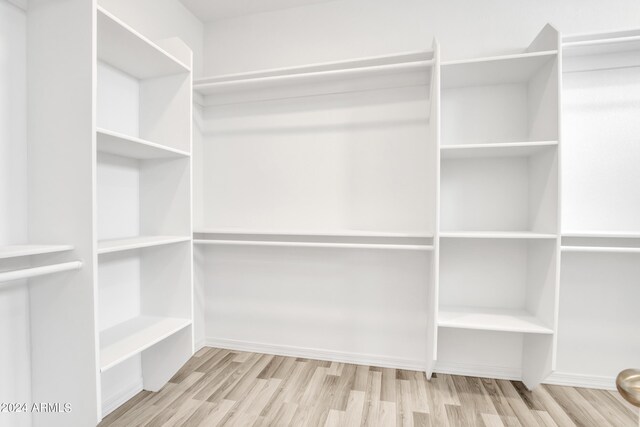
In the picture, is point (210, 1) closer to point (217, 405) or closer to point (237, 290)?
point (237, 290)

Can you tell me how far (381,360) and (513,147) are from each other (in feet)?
5.08

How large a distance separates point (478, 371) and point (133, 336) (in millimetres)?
2025

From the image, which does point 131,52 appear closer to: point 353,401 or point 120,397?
point 120,397

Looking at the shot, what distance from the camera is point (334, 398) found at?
5.74 ft

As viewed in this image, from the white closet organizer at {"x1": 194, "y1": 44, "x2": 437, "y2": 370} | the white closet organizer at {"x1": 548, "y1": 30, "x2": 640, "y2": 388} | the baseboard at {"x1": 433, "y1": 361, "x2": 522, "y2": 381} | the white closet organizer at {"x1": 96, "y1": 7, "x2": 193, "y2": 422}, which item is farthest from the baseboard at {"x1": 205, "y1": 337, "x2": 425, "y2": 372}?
the white closet organizer at {"x1": 548, "y1": 30, "x2": 640, "y2": 388}

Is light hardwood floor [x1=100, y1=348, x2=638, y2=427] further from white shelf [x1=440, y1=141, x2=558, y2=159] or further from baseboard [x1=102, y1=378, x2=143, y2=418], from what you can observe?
white shelf [x1=440, y1=141, x2=558, y2=159]

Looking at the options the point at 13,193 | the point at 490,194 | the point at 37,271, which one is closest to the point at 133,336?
the point at 37,271

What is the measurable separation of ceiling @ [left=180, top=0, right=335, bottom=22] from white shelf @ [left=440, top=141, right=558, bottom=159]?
1.39 metres

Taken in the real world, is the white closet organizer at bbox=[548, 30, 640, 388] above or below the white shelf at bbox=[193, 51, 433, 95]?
below

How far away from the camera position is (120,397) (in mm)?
1716

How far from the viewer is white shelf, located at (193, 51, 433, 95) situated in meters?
1.85

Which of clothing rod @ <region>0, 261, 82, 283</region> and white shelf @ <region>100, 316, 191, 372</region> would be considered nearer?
clothing rod @ <region>0, 261, 82, 283</region>

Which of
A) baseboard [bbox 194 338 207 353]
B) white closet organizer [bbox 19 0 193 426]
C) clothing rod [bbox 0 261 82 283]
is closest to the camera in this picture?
clothing rod [bbox 0 261 82 283]

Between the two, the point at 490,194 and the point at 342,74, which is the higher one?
the point at 342,74
